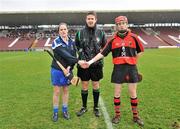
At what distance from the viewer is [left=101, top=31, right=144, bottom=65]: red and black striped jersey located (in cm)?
660

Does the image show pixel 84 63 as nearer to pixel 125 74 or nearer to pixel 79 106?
pixel 125 74

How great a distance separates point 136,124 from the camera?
21.5 ft

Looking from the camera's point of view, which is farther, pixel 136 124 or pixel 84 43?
pixel 84 43

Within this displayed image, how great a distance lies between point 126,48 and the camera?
6.60m

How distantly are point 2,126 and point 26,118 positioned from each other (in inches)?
25.7

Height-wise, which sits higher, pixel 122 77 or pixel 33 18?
pixel 33 18

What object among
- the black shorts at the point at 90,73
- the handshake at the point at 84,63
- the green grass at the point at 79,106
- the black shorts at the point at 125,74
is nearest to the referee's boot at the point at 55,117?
the green grass at the point at 79,106

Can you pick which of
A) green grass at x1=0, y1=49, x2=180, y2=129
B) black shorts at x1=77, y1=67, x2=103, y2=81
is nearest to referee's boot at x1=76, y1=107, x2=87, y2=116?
green grass at x1=0, y1=49, x2=180, y2=129

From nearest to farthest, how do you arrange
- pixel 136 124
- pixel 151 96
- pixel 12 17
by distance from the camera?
pixel 136 124 → pixel 151 96 → pixel 12 17

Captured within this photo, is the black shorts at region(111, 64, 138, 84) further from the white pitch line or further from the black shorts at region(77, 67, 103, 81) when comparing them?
the white pitch line

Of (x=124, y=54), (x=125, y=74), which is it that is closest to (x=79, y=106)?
(x=125, y=74)

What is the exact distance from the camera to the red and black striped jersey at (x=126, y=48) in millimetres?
6598

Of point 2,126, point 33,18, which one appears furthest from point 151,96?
point 33,18

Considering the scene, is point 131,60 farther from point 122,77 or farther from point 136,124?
point 136,124
